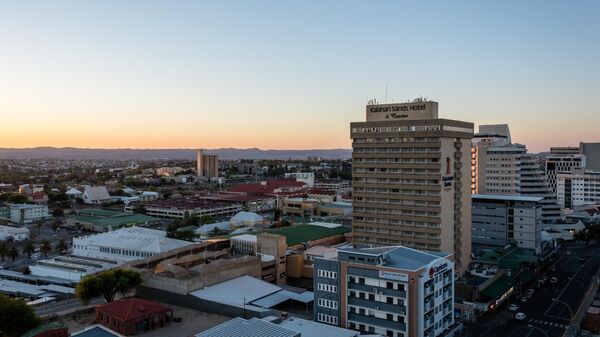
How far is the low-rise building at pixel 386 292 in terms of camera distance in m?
32.1

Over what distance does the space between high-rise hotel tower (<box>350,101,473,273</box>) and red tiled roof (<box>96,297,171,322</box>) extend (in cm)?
2368

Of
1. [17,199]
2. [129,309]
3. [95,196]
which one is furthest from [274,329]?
[95,196]

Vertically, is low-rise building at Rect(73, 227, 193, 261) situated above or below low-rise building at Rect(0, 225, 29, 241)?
above

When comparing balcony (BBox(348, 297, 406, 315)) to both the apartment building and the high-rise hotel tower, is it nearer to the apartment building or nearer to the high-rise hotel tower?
the high-rise hotel tower

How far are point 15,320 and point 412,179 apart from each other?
33.7 m

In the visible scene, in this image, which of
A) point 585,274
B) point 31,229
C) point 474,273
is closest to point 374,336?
point 474,273

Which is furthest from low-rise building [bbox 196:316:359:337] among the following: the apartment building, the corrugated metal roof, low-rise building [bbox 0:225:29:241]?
low-rise building [bbox 0:225:29:241]

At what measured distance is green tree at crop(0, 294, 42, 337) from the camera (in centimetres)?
2994

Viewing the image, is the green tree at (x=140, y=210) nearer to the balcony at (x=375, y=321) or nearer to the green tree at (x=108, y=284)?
the green tree at (x=108, y=284)

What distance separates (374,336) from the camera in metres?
30.4

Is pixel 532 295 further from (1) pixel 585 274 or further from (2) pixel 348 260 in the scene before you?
(2) pixel 348 260

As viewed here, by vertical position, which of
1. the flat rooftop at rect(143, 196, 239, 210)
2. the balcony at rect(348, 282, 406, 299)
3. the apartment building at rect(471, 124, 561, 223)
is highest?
the apartment building at rect(471, 124, 561, 223)

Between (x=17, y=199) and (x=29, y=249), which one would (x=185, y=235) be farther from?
(x=17, y=199)

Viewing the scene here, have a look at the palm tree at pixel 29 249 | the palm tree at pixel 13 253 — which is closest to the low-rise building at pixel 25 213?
the palm tree at pixel 29 249
